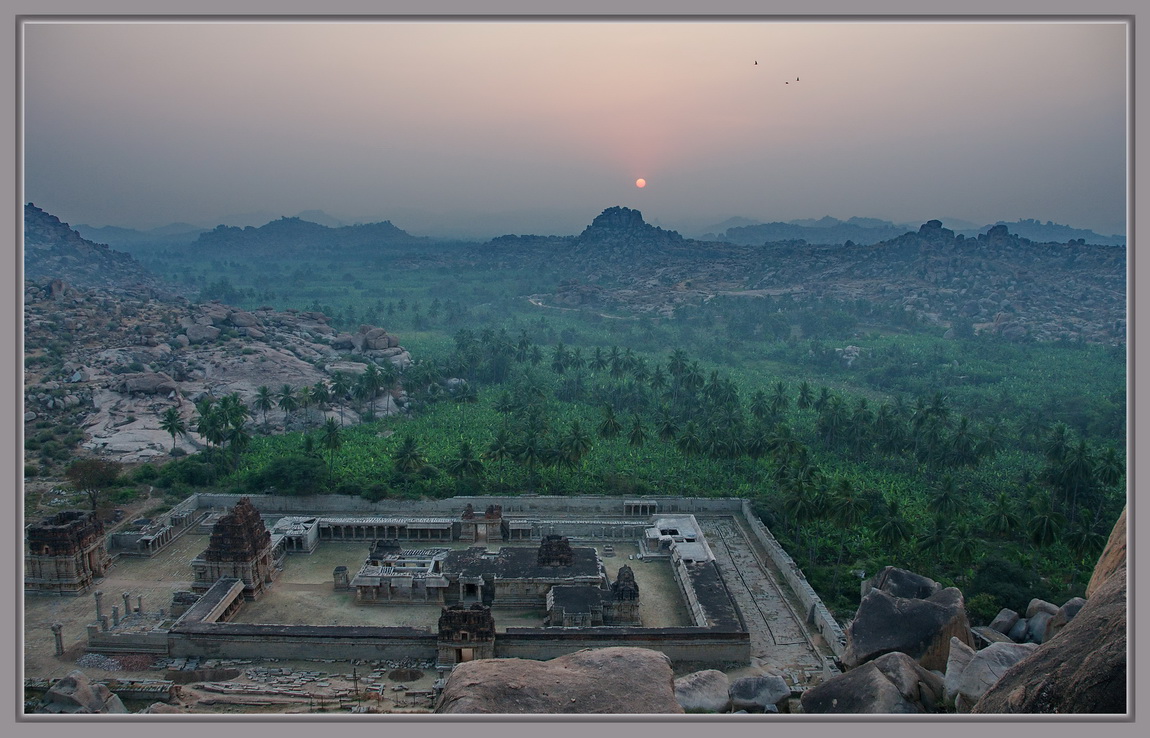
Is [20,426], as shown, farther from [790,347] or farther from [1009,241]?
[1009,241]

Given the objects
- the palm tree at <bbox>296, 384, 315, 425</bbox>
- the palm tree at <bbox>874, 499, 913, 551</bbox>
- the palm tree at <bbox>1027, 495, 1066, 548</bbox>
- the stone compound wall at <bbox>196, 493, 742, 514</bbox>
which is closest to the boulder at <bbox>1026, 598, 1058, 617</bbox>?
the palm tree at <bbox>1027, 495, 1066, 548</bbox>

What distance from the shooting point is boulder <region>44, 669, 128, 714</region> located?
25156 mm

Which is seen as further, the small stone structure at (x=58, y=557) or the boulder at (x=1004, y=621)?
the small stone structure at (x=58, y=557)

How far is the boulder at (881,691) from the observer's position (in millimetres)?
22438

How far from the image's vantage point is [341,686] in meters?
27.7

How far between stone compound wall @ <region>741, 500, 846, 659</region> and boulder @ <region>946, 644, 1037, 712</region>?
Result: 18.6 feet

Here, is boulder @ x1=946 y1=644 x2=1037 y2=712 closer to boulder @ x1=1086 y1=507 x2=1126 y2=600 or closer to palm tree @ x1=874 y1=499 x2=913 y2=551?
boulder @ x1=1086 y1=507 x2=1126 y2=600

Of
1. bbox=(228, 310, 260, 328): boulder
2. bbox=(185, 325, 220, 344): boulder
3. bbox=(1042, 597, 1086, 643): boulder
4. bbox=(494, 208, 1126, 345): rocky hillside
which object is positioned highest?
bbox=(494, 208, 1126, 345): rocky hillside

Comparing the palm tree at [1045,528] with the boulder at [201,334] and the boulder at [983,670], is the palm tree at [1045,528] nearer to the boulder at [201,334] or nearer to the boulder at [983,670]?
the boulder at [983,670]

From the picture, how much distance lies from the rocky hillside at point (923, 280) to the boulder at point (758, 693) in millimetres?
96896

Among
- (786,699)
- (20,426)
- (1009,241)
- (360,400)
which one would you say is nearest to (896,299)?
(1009,241)

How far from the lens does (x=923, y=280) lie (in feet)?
471

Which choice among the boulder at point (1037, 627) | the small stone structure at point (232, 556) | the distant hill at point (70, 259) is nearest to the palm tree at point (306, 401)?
the small stone structure at point (232, 556)

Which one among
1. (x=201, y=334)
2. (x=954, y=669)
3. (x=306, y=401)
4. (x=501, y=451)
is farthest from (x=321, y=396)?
(x=954, y=669)
